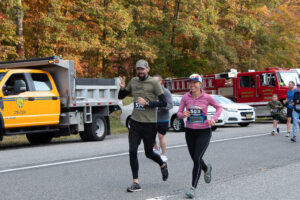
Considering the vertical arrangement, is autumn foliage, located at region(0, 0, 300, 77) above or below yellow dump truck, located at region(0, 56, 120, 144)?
above

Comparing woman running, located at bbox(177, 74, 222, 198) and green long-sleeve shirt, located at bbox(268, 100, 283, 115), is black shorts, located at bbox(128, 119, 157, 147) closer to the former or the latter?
woman running, located at bbox(177, 74, 222, 198)

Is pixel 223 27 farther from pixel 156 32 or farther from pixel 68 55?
pixel 68 55

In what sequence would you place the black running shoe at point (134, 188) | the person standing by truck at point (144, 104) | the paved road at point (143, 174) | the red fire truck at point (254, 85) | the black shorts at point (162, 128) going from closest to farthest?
the paved road at point (143, 174) < the black running shoe at point (134, 188) < the person standing by truck at point (144, 104) < the black shorts at point (162, 128) < the red fire truck at point (254, 85)

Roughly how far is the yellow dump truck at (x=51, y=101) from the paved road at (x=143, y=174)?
38.7 inches

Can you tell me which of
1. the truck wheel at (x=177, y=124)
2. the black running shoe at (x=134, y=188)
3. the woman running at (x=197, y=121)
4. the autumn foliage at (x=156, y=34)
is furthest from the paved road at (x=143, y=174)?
the autumn foliage at (x=156, y=34)

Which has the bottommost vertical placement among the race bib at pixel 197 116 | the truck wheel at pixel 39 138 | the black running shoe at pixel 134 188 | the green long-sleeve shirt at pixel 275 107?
the truck wheel at pixel 39 138

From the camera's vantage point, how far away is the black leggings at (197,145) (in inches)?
258

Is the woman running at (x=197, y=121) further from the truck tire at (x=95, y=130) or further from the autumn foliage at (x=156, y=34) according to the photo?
the autumn foliage at (x=156, y=34)

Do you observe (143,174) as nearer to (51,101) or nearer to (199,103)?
(199,103)

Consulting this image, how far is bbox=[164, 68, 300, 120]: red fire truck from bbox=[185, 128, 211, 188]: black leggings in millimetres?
18432

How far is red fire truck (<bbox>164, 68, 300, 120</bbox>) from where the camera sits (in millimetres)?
24891

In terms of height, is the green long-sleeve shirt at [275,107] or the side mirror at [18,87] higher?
the side mirror at [18,87]

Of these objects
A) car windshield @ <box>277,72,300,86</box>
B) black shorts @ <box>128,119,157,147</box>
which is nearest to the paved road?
black shorts @ <box>128,119,157,147</box>

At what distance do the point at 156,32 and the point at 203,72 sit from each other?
4.64 metres
